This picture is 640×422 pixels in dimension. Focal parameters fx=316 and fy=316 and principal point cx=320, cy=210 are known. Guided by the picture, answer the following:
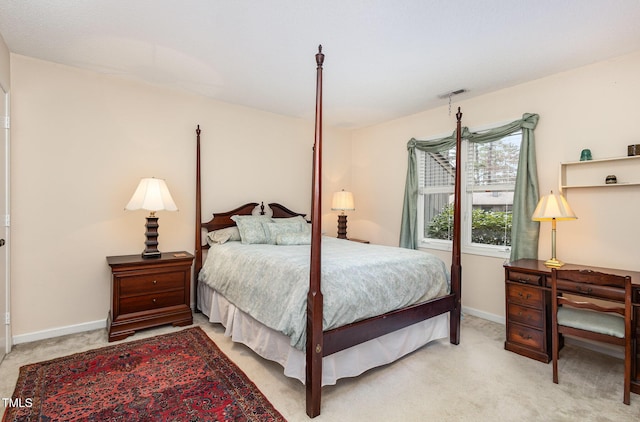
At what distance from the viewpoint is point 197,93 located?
12.0 feet

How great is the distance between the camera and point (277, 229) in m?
3.73

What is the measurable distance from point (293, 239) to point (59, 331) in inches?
93.5

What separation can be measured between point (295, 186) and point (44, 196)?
2.78m

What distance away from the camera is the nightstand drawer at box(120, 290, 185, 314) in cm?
293

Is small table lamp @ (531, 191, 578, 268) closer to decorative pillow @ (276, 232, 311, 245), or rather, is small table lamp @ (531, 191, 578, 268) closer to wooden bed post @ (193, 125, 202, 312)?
decorative pillow @ (276, 232, 311, 245)

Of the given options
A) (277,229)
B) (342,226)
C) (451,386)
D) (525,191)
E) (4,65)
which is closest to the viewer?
(451,386)

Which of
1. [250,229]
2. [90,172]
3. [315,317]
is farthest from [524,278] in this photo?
[90,172]

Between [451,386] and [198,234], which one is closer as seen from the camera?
[451,386]

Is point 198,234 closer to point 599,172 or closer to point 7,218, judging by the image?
point 7,218

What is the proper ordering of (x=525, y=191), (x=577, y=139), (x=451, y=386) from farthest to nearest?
1. (x=525, y=191)
2. (x=577, y=139)
3. (x=451, y=386)

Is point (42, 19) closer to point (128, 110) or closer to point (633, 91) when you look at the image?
point (128, 110)

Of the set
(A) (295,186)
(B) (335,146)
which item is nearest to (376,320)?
(A) (295,186)

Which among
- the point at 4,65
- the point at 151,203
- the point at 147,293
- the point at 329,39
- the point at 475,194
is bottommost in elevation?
the point at 147,293

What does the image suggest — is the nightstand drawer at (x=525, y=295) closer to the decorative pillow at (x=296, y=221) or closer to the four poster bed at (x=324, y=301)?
the four poster bed at (x=324, y=301)
